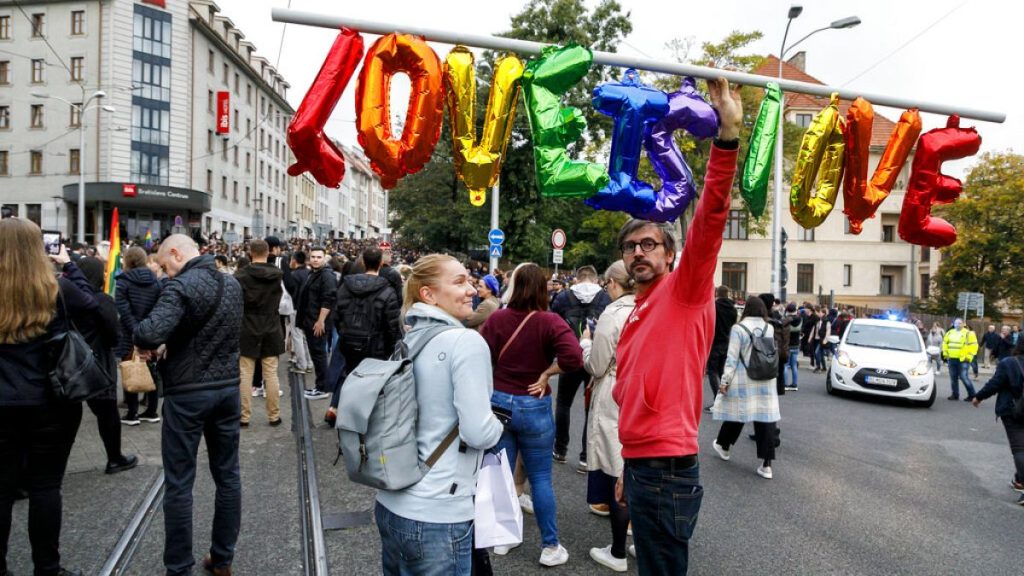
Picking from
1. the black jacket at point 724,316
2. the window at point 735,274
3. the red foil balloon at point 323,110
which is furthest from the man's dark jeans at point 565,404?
the window at point 735,274

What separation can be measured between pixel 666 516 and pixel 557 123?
1.76 metres

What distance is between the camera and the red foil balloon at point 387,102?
2867 mm

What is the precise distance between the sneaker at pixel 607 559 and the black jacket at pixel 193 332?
8.58 ft

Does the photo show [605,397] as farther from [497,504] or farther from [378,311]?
[378,311]

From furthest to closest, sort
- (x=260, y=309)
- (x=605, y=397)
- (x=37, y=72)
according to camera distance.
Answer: (x=37, y=72)
(x=260, y=309)
(x=605, y=397)

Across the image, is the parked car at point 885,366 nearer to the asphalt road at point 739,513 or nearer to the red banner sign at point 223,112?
the asphalt road at point 739,513

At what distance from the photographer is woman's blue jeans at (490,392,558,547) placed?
4.29 metres

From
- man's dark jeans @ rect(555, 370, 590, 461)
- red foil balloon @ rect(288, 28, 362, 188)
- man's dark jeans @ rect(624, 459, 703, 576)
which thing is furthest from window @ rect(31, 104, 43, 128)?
man's dark jeans @ rect(624, 459, 703, 576)

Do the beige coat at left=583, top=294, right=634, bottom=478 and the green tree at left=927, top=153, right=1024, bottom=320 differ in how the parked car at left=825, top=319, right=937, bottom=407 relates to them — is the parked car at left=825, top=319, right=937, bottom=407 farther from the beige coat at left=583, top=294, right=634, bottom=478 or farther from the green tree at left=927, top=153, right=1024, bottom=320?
the green tree at left=927, top=153, right=1024, bottom=320

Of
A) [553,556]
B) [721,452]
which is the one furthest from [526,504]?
[721,452]

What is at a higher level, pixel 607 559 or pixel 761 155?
pixel 761 155

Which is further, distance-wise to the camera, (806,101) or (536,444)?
(806,101)

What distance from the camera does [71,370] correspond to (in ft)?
11.2

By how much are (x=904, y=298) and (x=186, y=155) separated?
5281cm
